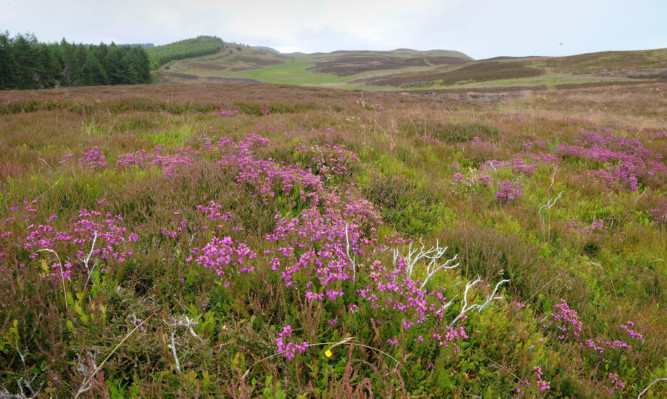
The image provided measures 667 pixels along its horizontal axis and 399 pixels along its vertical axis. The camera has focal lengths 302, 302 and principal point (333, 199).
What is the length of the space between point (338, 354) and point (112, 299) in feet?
4.84

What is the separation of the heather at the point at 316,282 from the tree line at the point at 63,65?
2060 inches

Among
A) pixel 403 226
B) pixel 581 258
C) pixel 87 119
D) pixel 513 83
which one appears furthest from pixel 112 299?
pixel 513 83

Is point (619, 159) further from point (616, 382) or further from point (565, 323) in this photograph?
point (616, 382)

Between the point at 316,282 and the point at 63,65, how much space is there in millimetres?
88935

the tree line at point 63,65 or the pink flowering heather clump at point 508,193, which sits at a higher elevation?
the tree line at point 63,65

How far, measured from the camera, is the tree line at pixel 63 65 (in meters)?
48.8

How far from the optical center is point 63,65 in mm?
63969

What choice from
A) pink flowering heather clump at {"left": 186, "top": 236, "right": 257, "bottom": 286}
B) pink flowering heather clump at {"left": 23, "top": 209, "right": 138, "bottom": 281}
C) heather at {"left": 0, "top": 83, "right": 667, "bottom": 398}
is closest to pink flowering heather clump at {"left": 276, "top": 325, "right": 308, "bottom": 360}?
heather at {"left": 0, "top": 83, "right": 667, "bottom": 398}

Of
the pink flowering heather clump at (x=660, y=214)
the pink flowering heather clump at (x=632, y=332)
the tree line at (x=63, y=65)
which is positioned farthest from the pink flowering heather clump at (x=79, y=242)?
the tree line at (x=63, y=65)

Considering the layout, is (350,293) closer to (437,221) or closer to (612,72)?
(437,221)

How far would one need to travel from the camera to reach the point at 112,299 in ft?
6.33

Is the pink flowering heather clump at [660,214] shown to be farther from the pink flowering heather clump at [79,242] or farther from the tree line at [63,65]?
the tree line at [63,65]

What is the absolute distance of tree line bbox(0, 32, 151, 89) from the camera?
48812mm

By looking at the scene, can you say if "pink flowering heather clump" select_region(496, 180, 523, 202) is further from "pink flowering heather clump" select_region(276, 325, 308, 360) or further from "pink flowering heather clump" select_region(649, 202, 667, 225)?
"pink flowering heather clump" select_region(276, 325, 308, 360)
